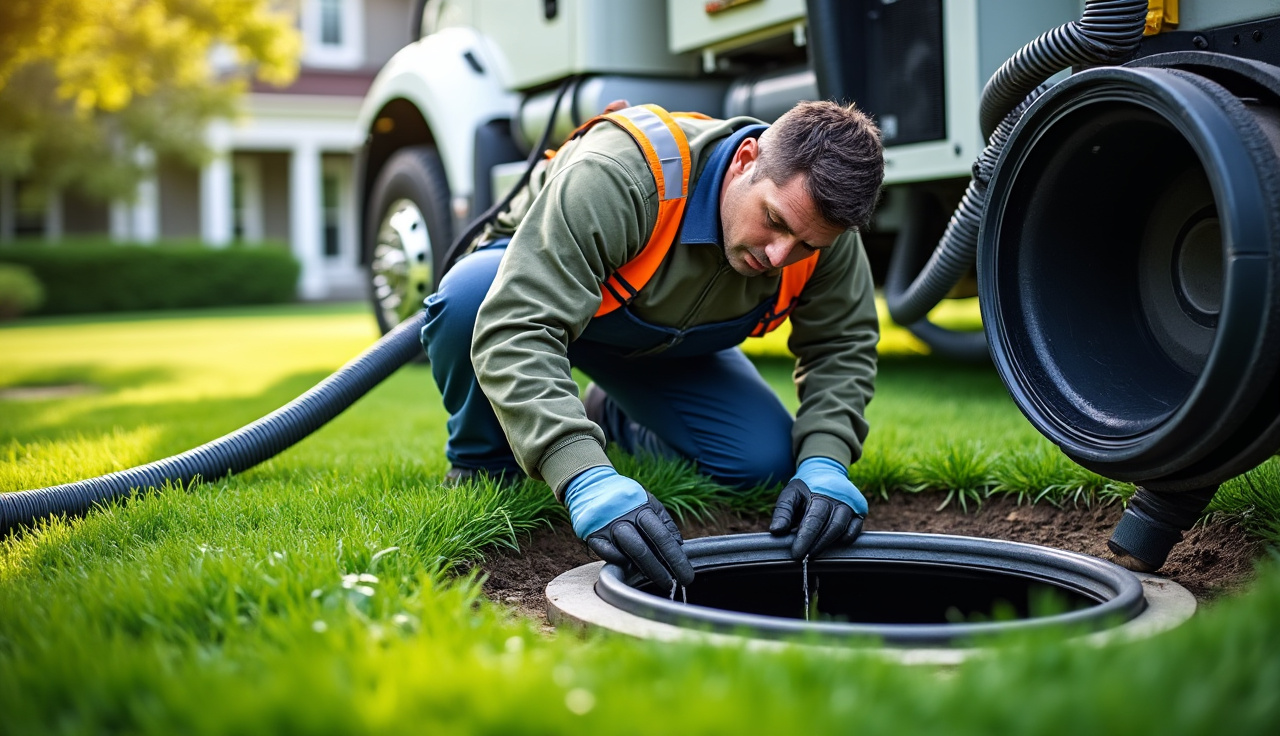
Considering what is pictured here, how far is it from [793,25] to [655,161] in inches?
77.6

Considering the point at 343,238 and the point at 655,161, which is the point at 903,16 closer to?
the point at 655,161

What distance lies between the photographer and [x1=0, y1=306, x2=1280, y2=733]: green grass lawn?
1217mm

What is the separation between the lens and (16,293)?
14742mm

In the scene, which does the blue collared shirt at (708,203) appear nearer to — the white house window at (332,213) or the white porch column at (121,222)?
the white porch column at (121,222)

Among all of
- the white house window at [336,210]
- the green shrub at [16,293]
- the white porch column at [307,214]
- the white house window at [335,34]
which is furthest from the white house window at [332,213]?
the green shrub at [16,293]

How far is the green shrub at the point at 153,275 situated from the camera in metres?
16.9

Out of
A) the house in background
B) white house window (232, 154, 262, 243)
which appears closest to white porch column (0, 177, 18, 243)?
the house in background

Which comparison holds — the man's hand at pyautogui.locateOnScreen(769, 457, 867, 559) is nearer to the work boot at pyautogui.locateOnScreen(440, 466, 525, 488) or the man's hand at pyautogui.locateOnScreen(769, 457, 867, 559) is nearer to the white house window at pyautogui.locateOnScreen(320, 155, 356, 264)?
the work boot at pyautogui.locateOnScreen(440, 466, 525, 488)

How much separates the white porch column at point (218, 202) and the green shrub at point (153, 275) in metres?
1.44

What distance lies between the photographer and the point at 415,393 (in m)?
5.52

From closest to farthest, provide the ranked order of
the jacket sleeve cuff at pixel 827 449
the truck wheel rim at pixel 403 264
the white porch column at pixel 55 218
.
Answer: the jacket sleeve cuff at pixel 827 449
the truck wheel rim at pixel 403 264
the white porch column at pixel 55 218

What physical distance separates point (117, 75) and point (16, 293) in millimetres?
5294

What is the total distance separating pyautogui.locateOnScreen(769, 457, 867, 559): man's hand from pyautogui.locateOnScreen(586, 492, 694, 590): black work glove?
340mm

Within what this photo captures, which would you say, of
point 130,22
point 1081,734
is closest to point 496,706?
point 1081,734
